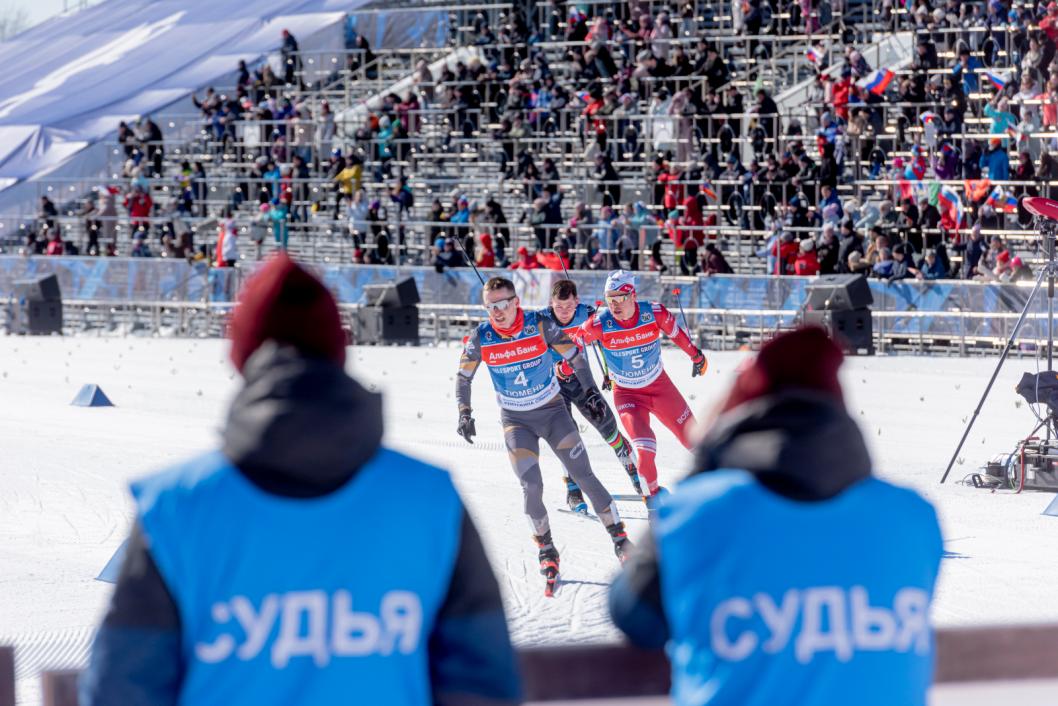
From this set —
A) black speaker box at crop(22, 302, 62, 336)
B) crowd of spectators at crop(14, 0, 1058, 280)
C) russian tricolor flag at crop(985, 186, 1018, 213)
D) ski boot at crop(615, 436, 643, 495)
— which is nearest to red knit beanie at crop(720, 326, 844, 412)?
ski boot at crop(615, 436, 643, 495)

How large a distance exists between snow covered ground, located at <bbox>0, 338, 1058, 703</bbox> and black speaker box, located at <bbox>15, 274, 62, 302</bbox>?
12.3 ft

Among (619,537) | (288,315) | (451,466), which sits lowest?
(451,466)

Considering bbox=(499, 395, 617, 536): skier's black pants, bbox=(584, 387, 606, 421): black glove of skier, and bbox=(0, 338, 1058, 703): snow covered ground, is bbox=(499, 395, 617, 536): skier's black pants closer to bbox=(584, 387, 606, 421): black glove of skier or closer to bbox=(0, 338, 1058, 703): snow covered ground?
bbox=(0, 338, 1058, 703): snow covered ground

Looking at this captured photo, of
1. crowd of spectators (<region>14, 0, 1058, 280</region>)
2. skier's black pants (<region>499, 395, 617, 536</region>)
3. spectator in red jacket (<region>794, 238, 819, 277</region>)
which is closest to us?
skier's black pants (<region>499, 395, 617, 536</region>)

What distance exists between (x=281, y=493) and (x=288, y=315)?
29 cm

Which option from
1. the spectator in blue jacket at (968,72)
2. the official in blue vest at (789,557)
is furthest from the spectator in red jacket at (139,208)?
the official in blue vest at (789,557)

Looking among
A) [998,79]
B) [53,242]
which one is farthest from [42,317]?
[998,79]

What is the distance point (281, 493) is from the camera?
2500mm

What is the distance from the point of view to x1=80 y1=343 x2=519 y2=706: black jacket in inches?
96.7

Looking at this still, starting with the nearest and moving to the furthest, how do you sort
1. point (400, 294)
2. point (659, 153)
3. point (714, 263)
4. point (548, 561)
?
point (548, 561) → point (714, 263) → point (400, 294) → point (659, 153)

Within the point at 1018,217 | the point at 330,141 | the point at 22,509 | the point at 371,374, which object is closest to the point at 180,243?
the point at 330,141

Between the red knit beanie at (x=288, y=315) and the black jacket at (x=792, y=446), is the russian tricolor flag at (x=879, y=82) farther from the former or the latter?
the red knit beanie at (x=288, y=315)

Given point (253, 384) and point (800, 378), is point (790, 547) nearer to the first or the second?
point (800, 378)

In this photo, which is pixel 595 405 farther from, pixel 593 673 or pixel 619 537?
pixel 593 673
